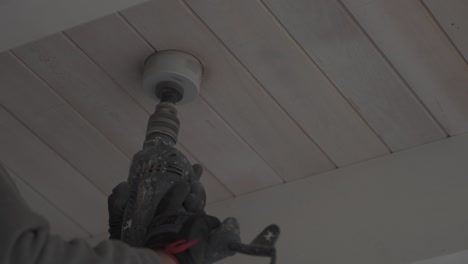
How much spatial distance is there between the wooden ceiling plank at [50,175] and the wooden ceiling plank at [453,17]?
838 mm

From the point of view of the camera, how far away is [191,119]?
1658 millimetres

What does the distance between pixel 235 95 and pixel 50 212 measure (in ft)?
1.89

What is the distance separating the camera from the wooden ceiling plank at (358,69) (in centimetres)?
146

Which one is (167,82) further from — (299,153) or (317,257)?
(317,257)

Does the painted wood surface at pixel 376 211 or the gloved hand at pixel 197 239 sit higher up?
the painted wood surface at pixel 376 211

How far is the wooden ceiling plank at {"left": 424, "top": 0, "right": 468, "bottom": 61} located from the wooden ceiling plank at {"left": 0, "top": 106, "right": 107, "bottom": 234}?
2.75 ft

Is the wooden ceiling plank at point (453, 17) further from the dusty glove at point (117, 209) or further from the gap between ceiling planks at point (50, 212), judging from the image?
the gap between ceiling planks at point (50, 212)

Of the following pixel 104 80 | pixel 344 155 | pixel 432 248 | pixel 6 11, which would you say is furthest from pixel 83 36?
pixel 432 248

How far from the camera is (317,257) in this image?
5.34 feet

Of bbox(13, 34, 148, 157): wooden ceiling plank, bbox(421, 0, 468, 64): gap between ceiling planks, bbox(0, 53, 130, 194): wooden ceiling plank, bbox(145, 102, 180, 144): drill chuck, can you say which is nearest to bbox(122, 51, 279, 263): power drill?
bbox(145, 102, 180, 144): drill chuck

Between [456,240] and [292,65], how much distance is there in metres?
0.44

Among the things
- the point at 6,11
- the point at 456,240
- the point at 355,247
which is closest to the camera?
the point at 6,11

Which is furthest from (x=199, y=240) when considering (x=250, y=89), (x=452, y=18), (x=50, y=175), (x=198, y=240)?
(x=50, y=175)

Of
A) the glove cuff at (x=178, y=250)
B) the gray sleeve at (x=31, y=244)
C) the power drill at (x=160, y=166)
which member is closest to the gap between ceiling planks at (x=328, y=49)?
the power drill at (x=160, y=166)
